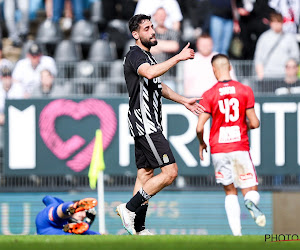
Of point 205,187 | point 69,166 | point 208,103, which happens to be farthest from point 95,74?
point 208,103

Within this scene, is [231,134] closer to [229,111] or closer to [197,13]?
[229,111]

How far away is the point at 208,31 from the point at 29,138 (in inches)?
155

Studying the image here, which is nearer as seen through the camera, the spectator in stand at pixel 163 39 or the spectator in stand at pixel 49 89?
the spectator in stand at pixel 49 89

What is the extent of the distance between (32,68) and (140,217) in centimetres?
602

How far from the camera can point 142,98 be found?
7969mm

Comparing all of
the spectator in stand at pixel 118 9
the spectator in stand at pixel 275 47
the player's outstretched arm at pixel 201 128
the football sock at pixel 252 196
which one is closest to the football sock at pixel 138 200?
the player's outstretched arm at pixel 201 128

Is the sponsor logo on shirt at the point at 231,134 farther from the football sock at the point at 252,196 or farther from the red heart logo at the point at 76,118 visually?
the red heart logo at the point at 76,118

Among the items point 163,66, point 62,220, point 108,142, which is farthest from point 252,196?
point 108,142

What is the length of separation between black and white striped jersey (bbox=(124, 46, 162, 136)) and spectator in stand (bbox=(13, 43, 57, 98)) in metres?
5.01

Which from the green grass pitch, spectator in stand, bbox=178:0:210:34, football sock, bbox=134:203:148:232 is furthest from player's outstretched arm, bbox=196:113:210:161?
spectator in stand, bbox=178:0:210:34

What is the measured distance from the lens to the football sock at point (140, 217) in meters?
8.06

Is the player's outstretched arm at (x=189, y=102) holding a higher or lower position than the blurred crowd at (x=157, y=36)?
lower

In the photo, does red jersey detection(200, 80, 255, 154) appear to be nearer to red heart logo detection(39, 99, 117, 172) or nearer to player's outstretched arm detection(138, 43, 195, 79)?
player's outstretched arm detection(138, 43, 195, 79)

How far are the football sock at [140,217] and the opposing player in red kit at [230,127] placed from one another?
4.47 feet
